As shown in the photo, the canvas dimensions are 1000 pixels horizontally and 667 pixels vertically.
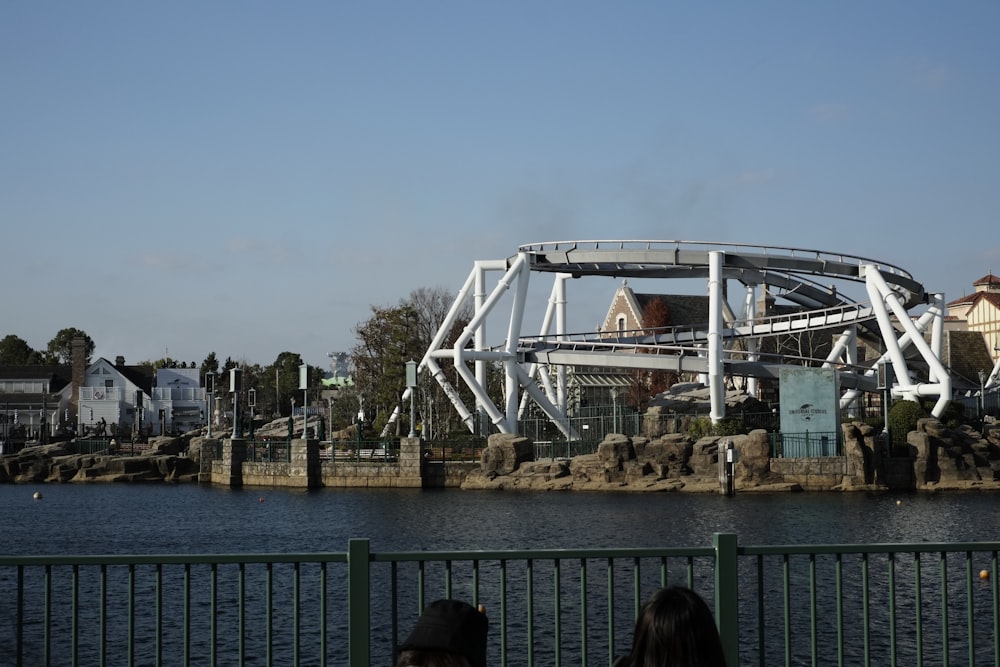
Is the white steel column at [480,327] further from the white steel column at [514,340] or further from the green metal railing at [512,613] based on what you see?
the green metal railing at [512,613]

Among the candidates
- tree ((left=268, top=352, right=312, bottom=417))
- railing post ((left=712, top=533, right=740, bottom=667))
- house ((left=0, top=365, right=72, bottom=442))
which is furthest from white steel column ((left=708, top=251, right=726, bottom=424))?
tree ((left=268, top=352, right=312, bottom=417))

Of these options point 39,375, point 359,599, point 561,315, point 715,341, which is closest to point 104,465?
point 561,315

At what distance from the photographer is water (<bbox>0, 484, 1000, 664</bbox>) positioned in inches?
1406

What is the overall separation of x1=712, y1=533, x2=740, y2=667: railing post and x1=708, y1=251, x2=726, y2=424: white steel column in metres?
53.0

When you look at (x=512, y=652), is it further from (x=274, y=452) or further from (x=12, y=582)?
(x=274, y=452)

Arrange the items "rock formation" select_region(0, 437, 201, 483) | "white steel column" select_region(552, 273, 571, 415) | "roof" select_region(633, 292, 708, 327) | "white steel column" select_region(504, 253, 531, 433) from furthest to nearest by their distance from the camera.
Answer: "roof" select_region(633, 292, 708, 327)
"white steel column" select_region(552, 273, 571, 415)
"rock formation" select_region(0, 437, 201, 483)
"white steel column" select_region(504, 253, 531, 433)

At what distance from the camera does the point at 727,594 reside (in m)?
9.26

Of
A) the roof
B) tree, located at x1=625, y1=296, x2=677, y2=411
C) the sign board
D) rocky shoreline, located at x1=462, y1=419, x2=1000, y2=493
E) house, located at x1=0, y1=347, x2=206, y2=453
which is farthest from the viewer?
house, located at x1=0, y1=347, x2=206, y2=453

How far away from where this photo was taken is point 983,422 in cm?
6322

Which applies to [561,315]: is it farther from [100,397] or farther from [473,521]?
[100,397]

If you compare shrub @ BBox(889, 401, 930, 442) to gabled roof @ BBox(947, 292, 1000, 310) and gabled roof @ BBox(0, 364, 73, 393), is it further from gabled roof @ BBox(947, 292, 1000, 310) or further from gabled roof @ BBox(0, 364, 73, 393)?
gabled roof @ BBox(0, 364, 73, 393)

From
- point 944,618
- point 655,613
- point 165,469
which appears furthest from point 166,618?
point 165,469

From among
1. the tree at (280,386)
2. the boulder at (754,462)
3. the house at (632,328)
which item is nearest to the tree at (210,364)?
the tree at (280,386)

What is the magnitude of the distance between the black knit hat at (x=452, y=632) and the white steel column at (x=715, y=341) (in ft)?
187
